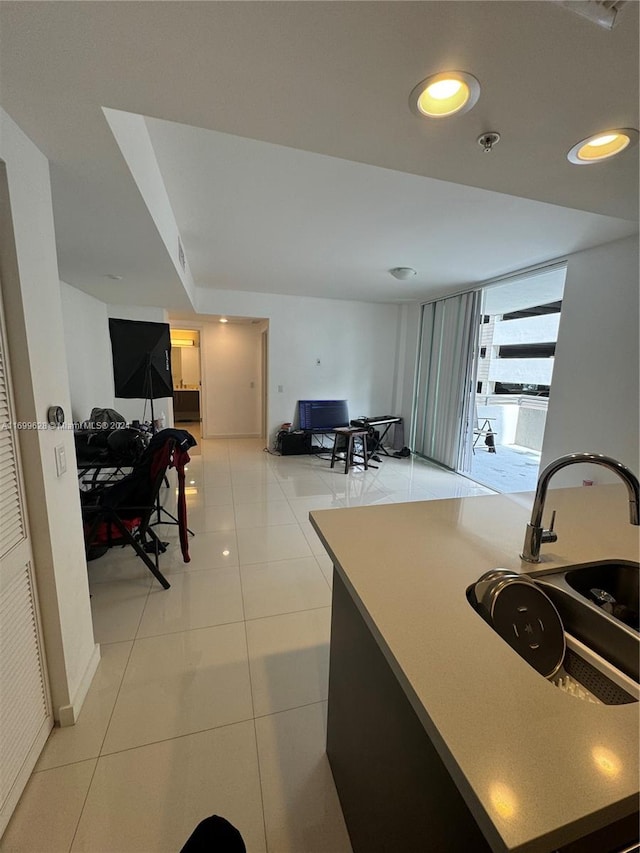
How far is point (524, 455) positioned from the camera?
6.13m

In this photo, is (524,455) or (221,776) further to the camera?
(524,455)

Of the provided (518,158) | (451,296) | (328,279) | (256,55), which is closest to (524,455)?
(451,296)

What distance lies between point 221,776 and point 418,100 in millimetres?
2452

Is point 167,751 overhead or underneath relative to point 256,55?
underneath

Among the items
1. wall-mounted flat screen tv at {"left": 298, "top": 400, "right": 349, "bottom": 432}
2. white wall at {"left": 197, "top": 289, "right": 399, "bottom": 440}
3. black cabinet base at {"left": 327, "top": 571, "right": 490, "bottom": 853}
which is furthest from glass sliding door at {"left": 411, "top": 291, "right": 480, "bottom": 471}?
black cabinet base at {"left": 327, "top": 571, "right": 490, "bottom": 853}

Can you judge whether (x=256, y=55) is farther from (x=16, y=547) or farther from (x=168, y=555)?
(x=168, y=555)

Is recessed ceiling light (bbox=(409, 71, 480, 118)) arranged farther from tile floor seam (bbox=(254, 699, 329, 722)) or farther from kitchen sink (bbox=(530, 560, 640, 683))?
tile floor seam (bbox=(254, 699, 329, 722))

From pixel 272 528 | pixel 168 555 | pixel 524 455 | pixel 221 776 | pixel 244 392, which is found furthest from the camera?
pixel 244 392

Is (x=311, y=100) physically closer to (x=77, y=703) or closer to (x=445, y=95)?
(x=445, y=95)

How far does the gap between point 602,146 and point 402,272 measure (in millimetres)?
2696

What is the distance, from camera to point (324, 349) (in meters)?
5.92

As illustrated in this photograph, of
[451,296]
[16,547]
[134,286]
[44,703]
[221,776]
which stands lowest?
[221,776]

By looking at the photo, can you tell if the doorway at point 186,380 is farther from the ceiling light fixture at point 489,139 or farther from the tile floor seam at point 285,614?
the ceiling light fixture at point 489,139

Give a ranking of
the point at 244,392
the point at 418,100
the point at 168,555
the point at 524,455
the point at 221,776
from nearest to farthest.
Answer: the point at 418,100
the point at 221,776
the point at 168,555
the point at 524,455
the point at 244,392
